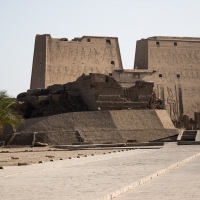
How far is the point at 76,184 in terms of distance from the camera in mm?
10367

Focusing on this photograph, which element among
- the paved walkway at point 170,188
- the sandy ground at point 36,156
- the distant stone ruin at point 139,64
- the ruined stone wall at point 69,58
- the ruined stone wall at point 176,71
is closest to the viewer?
the paved walkway at point 170,188

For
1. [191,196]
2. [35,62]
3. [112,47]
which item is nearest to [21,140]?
[35,62]

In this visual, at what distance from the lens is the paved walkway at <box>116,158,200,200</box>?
27.8 ft

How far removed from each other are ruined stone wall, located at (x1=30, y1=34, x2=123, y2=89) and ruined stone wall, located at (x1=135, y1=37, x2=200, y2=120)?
3.74 meters

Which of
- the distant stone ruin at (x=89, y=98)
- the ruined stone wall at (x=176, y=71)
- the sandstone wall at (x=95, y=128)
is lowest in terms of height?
the sandstone wall at (x=95, y=128)

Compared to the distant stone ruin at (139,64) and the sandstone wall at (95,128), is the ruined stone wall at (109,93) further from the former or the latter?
the distant stone ruin at (139,64)

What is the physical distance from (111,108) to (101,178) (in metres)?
29.9

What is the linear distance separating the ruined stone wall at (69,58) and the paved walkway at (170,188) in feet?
136

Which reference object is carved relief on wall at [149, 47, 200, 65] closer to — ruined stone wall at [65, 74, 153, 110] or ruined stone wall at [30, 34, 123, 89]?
ruined stone wall at [30, 34, 123, 89]

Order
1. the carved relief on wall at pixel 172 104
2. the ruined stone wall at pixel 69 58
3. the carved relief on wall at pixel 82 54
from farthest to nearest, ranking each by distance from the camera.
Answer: the carved relief on wall at pixel 172 104
the carved relief on wall at pixel 82 54
the ruined stone wall at pixel 69 58

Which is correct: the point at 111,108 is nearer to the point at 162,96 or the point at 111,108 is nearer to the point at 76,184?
the point at 162,96

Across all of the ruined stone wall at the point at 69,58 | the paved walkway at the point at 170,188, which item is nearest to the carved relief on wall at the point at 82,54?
the ruined stone wall at the point at 69,58

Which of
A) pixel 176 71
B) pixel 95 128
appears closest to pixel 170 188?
pixel 95 128

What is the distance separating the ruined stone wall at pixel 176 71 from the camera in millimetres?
57438
